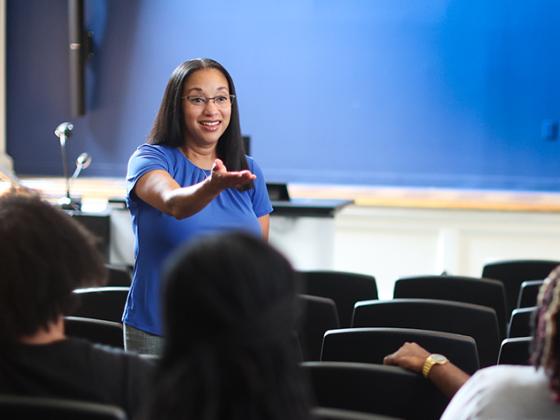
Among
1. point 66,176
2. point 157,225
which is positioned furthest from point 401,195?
point 157,225

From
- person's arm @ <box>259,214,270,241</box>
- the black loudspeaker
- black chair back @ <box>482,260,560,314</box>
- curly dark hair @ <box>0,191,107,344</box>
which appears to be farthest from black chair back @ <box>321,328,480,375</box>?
the black loudspeaker

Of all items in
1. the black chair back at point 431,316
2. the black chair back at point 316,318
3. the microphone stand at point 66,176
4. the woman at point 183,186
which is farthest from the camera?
the microphone stand at point 66,176

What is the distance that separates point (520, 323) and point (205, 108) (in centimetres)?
133

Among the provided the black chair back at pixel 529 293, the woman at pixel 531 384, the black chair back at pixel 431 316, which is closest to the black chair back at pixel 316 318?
the black chair back at pixel 431 316

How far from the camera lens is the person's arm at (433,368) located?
2311 mm

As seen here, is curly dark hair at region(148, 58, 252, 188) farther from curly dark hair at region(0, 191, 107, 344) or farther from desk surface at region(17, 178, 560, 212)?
desk surface at region(17, 178, 560, 212)

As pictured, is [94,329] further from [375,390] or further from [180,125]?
[375,390]

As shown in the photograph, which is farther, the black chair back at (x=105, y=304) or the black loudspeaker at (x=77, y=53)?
the black loudspeaker at (x=77, y=53)

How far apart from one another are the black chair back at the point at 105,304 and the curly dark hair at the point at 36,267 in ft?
5.51

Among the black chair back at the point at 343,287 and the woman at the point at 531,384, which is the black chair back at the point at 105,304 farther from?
the woman at the point at 531,384

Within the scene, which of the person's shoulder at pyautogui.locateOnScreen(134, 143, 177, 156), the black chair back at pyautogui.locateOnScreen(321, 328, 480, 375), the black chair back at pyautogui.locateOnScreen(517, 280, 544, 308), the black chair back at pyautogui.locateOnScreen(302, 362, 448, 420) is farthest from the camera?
the black chair back at pyautogui.locateOnScreen(517, 280, 544, 308)

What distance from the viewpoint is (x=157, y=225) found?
9.23 ft

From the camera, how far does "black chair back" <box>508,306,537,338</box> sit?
11.3 ft

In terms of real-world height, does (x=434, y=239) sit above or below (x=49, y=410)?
below
